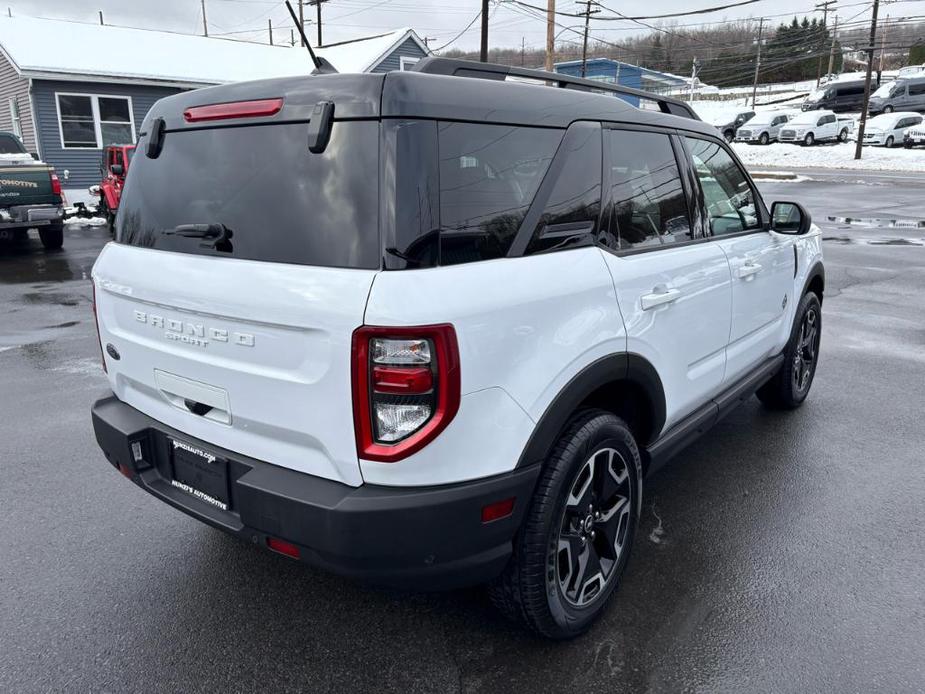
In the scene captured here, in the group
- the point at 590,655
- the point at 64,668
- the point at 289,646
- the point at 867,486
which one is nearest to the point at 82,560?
the point at 64,668

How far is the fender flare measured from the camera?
228cm

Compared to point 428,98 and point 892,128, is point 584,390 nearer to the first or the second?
point 428,98

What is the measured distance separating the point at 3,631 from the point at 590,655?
7.21ft

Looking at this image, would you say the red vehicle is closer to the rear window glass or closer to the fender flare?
the rear window glass

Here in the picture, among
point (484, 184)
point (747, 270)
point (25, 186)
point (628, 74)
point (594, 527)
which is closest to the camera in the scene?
point (484, 184)

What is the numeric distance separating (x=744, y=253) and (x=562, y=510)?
6.43 ft

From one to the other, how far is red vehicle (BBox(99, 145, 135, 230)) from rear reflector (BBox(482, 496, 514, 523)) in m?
14.2

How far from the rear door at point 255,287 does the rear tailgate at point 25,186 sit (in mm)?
11000

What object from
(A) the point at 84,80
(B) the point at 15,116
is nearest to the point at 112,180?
(A) the point at 84,80

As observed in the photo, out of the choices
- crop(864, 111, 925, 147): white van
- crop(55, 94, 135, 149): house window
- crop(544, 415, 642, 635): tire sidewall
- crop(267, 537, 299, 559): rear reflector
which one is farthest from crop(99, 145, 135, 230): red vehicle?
crop(864, 111, 925, 147): white van

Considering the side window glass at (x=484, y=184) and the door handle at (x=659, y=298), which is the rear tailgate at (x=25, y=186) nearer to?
the side window glass at (x=484, y=184)

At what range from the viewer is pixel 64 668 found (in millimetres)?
2520

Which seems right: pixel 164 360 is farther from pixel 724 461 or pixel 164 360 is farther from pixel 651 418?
pixel 724 461

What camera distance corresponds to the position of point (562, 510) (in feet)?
8.06
